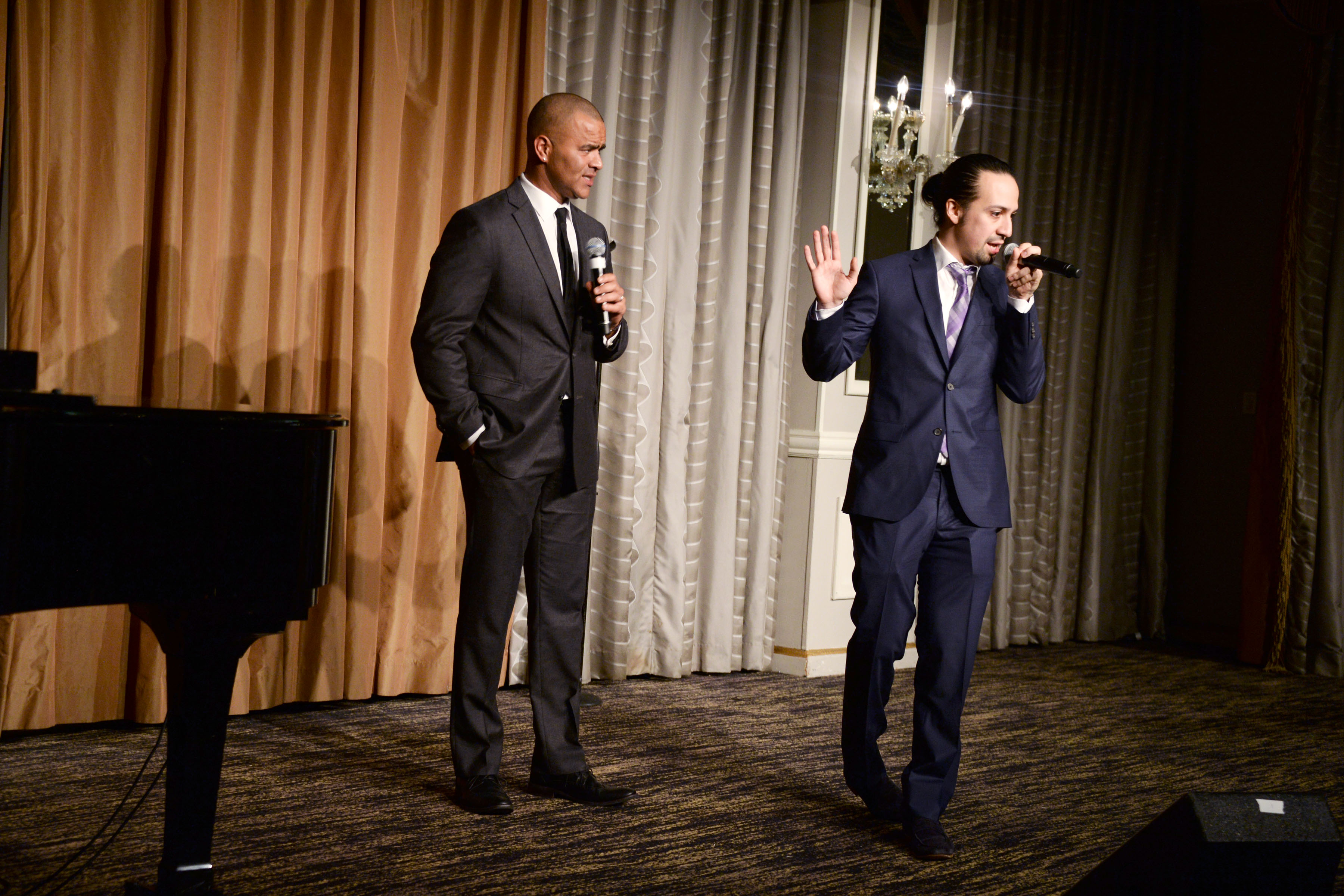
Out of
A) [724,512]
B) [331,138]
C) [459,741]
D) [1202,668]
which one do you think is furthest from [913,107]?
[459,741]

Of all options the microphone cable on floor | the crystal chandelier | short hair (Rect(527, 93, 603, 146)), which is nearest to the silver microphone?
short hair (Rect(527, 93, 603, 146))

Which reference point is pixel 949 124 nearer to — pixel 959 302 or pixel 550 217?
pixel 959 302

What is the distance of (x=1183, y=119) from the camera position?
19.5 ft

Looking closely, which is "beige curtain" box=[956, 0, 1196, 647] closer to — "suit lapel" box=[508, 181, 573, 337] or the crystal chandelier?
the crystal chandelier

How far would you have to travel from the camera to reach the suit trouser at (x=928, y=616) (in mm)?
2525

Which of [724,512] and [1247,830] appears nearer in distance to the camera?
[1247,830]

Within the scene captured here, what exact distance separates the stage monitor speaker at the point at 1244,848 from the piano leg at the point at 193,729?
1.47 m

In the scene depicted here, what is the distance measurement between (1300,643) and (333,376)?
447 centimetres

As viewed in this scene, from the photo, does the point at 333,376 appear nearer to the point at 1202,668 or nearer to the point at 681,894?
the point at 681,894

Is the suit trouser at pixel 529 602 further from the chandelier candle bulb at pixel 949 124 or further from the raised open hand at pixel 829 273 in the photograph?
the chandelier candle bulb at pixel 949 124

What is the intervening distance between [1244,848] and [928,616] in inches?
45.8

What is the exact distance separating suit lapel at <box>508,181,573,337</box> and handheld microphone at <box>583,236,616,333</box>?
9 cm

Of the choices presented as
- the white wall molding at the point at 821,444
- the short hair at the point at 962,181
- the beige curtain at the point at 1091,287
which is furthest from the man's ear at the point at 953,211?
the beige curtain at the point at 1091,287

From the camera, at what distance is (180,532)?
1795 mm
